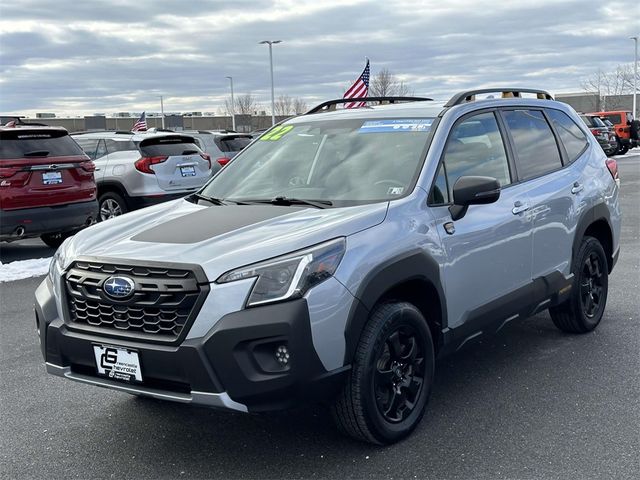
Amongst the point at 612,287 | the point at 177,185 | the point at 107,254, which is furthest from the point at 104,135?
A: the point at 107,254

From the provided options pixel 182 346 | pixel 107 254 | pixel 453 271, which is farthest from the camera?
pixel 453 271

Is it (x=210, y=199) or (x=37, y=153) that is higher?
(x=37, y=153)

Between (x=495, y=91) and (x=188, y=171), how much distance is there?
27.3 ft

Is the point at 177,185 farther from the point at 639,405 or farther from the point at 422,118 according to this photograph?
the point at 639,405

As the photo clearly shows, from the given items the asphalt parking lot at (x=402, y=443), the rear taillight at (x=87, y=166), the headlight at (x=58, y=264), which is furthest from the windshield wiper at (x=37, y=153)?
the headlight at (x=58, y=264)

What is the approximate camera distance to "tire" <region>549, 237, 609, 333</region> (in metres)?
5.45

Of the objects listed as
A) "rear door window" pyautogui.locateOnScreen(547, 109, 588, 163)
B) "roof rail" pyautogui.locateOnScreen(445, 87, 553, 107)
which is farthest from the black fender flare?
"rear door window" pyautogui.locateOnScreen(547, 109, 588, 163)

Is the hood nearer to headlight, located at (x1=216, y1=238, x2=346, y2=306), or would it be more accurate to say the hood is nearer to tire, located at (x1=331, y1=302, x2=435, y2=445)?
headlight, located at (x1=216, y1=238, x2=346, y2=306)

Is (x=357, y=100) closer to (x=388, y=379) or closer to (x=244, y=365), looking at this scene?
(x=388, y=379)

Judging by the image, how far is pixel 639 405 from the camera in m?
4.26

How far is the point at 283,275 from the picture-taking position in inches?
128

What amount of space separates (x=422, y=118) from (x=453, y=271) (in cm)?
100

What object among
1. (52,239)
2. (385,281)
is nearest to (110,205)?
(52,239)

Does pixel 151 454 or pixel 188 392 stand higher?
pixel 188 392
